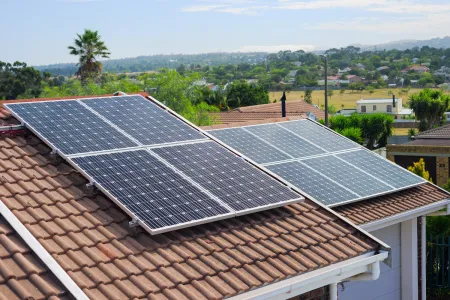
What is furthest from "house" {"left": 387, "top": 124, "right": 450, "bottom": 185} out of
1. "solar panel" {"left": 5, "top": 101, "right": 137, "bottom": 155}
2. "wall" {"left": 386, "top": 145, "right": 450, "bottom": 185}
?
"solar panel" {"left": 5, "top": 101, "right": 137, "bottom": 155}

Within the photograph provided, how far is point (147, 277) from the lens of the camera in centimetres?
704

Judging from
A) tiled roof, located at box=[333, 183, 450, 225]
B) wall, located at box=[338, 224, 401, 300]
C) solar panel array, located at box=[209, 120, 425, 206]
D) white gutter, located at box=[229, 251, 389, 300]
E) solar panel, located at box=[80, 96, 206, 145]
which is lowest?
wall, located at box=[338, 224, 401, 300]

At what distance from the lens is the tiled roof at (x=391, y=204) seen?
1239cm

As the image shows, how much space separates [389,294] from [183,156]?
6.94 meters

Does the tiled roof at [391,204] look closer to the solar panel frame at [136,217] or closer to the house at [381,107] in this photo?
the solar panel frame at [136,217]

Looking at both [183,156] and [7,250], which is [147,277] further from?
[183,156]

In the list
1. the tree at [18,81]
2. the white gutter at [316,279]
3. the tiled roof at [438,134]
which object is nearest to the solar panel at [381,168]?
the white gutter at [316,279]

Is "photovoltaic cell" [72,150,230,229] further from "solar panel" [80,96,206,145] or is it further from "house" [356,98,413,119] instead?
"house" [356,98,413,119]

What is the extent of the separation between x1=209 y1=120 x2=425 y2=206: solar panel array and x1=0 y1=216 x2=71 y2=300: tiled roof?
19.9ft

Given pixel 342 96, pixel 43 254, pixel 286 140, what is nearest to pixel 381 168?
pixel 286 140

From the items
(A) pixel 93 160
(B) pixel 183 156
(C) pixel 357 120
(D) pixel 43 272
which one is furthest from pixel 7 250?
(C) pixel 357 120

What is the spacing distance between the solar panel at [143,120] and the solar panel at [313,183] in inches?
96.9

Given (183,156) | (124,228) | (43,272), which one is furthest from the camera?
(183,156)

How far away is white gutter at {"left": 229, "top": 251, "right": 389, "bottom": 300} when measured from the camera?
24.2ft
